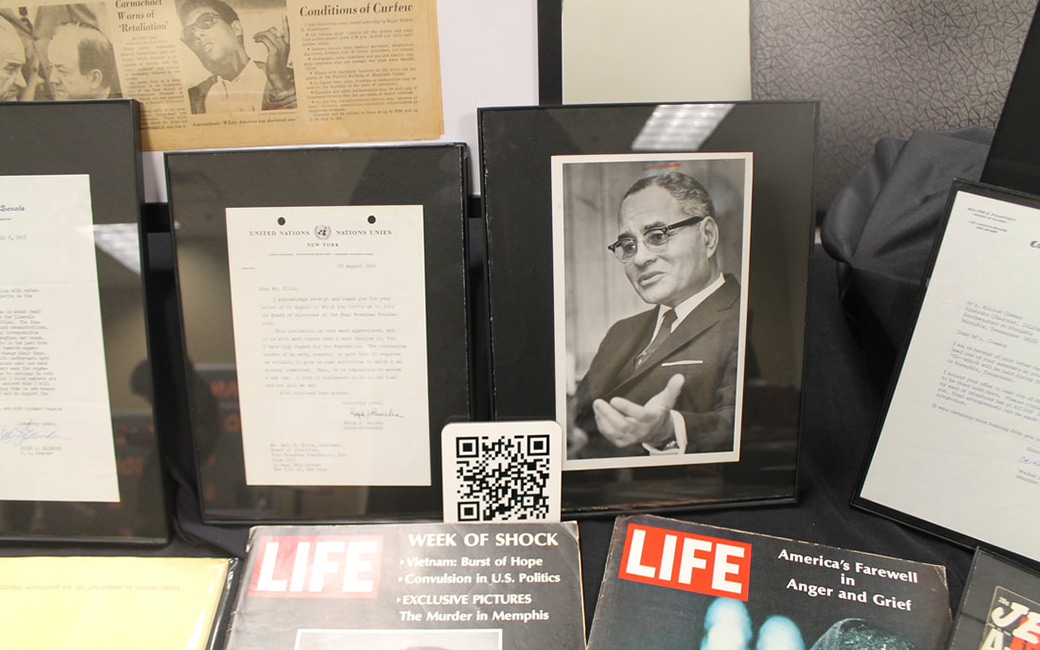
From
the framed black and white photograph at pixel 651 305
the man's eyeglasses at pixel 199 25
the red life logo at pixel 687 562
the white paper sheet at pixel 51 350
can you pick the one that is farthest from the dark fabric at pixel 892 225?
the white paper sheet at pixel 51 350

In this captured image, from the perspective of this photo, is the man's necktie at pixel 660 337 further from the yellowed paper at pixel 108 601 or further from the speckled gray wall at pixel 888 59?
the yellowed paper at pixel 108 601

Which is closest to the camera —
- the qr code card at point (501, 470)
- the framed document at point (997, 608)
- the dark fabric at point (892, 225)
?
the framed document at point (997, 608)

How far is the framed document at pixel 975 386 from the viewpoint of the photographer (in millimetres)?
733

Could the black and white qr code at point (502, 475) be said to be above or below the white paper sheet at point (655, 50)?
below

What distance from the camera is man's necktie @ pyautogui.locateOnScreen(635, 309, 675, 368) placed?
0.82 meters

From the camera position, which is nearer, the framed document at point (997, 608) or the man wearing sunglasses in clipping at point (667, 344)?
the framed document at point (997, 608)

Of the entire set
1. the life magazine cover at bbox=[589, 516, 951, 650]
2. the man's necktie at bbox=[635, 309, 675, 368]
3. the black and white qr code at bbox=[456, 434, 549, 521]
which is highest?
the man's necktie at bbox=[635, 309, 675, 368]

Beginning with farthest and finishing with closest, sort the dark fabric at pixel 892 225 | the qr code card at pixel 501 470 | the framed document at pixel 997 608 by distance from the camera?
the dark fabric at pixel 892 225
the qr code card at pixel 501 470
the framed document at pixel 997 608

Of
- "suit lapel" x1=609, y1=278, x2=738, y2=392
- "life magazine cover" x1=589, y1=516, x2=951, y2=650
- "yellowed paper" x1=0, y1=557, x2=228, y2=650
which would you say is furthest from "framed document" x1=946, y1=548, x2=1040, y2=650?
"yellowed paper" x1=0, y1=557, x2=228, y2=650

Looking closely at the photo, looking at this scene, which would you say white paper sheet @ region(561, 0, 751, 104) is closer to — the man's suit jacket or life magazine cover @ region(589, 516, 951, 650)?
the man's suit jacket

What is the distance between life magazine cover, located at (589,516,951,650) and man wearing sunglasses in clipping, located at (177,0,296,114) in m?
0.67

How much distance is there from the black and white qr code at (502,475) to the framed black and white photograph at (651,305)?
0.08 meters

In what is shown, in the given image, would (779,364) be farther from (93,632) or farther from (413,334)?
(93,632)
